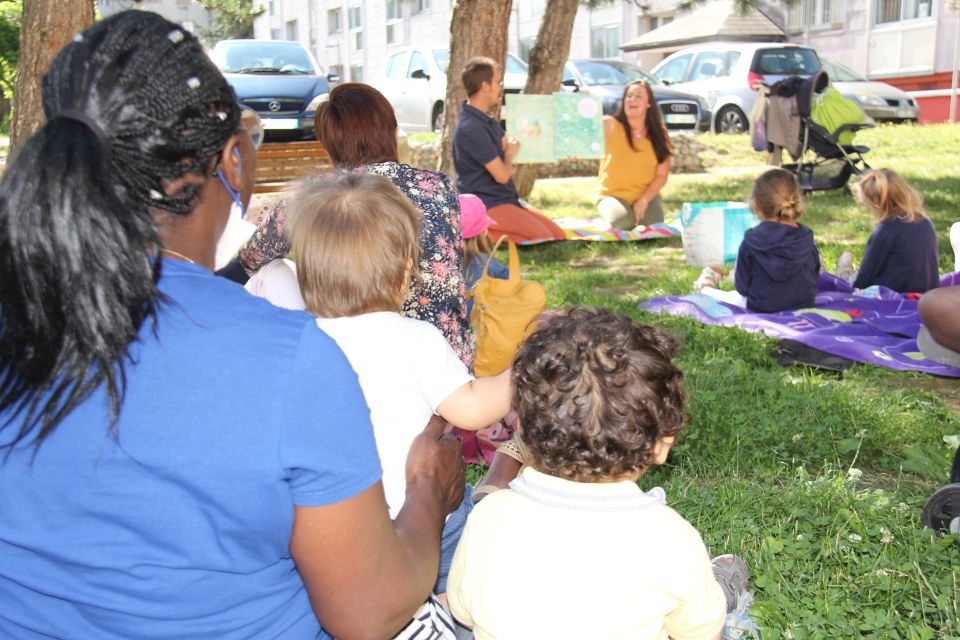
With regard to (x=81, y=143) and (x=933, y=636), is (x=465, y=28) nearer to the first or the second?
(x=933, y=636)

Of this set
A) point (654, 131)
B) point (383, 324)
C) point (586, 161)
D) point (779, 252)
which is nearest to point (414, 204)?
point (383, 324)

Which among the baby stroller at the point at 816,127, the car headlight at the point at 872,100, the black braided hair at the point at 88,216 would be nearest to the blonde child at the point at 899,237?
the baby stroller at the point at 816,127

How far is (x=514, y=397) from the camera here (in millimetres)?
1892

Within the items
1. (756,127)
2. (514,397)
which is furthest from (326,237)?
(756,127)

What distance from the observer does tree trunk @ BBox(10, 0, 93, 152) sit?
548 centimetres

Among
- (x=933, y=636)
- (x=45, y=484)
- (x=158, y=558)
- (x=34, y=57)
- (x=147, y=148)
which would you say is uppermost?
(x=34, y=57)

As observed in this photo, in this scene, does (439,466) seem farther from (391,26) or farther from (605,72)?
(391,26)

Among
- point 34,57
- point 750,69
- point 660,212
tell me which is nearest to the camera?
point 34,57

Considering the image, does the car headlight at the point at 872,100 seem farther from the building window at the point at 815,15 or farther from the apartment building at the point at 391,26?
the building window at the point at 815,15

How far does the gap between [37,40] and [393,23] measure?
95.9 ft

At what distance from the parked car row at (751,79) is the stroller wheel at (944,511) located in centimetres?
1456

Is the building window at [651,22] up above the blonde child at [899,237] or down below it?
above

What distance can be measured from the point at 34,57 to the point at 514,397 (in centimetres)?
486

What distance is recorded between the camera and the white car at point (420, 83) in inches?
639
